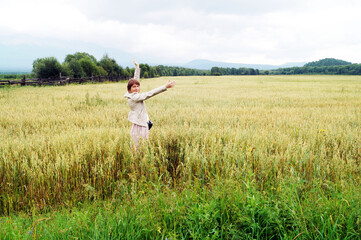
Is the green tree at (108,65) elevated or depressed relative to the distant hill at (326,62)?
depressed

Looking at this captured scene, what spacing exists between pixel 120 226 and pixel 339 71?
135849 millimetres

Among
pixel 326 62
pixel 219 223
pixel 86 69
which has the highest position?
pixel 326 62

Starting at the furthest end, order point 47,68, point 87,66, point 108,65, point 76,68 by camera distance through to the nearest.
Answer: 1. point 108,65
2. point 87,66
3. point 76,68
4. point 47,68

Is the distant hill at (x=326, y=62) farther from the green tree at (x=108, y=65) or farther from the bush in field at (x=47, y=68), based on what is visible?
the bush in field at (x=47, y=68)

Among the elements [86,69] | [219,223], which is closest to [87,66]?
[86,69]

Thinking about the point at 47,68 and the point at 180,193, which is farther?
the point at 47,68

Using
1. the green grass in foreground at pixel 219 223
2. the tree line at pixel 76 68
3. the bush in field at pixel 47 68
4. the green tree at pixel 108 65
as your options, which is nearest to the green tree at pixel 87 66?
the tree line at pixel 76 68

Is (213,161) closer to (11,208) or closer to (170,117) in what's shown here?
(11,208)

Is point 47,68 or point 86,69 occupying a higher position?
point 86,69

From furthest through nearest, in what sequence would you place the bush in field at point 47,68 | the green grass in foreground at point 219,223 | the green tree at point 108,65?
the green tree at point 108,65 → the bush in field at point 47,68 → the green grass in foreground at point 219,223

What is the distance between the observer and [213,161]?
3150 millimetres

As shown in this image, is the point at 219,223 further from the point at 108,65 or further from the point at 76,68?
the point at 108,65

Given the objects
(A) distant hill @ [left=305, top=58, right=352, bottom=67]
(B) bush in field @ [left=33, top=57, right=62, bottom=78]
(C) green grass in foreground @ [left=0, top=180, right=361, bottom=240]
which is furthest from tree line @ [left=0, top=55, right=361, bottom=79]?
(A) distant hill @ [left=305, top=58, right=352, bottom=67]

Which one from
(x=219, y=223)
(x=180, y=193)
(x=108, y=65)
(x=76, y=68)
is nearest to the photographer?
(x=219, y=223)
